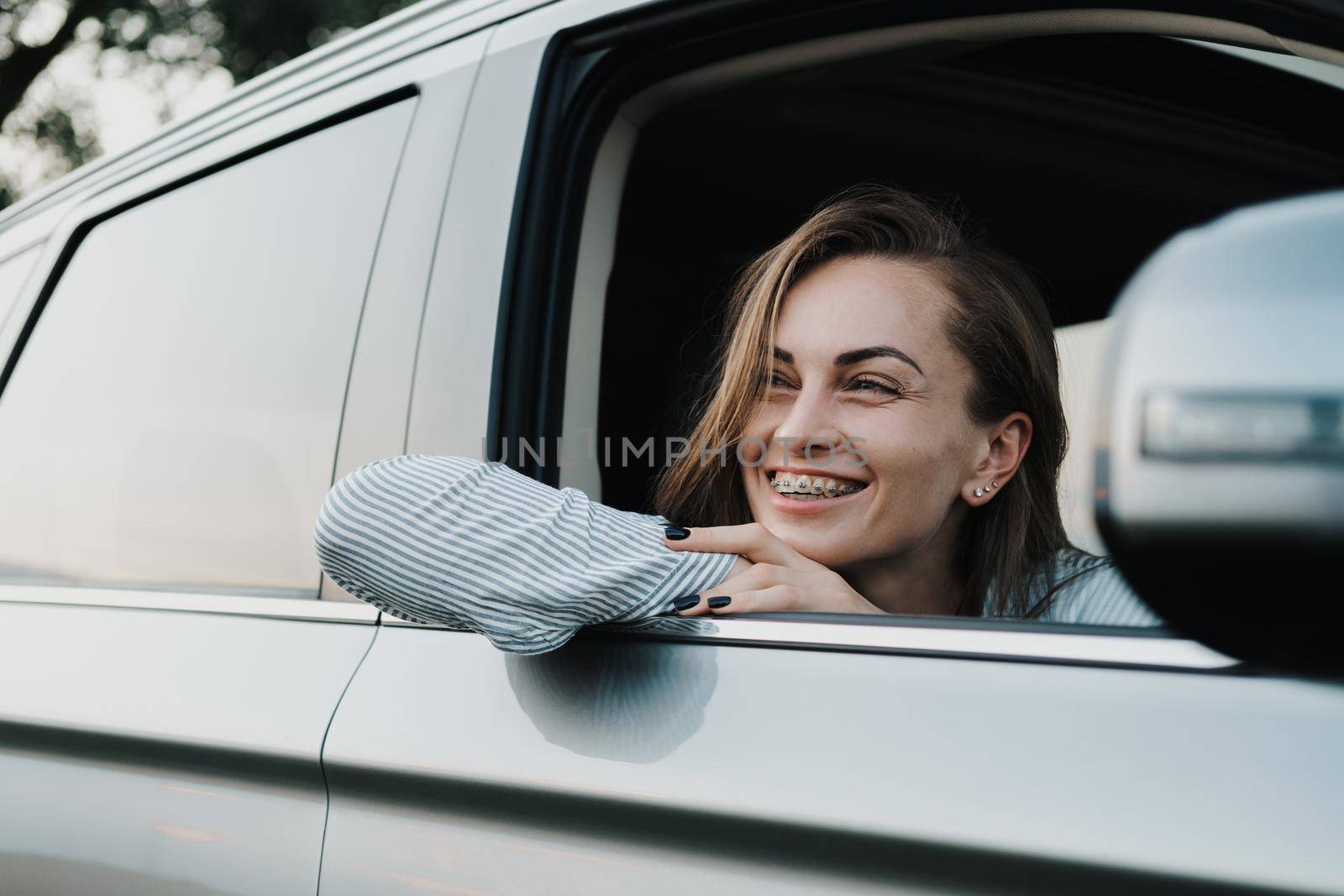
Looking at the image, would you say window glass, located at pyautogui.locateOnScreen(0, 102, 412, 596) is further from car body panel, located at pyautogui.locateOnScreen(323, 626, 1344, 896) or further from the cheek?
the cheek

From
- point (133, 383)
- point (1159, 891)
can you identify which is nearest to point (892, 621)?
point (1159, 891)

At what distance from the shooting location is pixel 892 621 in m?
1.08

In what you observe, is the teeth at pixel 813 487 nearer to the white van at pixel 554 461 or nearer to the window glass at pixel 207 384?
the white van at pixel 554 461

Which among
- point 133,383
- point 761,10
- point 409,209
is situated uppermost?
point 761,10

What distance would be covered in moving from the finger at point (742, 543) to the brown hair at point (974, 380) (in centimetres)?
44

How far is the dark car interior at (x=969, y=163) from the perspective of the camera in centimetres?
184

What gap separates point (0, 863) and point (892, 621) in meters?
1.32

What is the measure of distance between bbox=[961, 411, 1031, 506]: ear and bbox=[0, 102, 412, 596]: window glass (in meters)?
0.95

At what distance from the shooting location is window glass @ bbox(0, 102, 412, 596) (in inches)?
66.5

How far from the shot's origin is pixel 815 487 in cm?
Result: 161

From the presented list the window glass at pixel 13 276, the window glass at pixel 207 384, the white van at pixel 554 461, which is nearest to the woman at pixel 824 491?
the white van at pixel 554 461

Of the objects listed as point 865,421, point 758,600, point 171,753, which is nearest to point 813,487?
point 865,421

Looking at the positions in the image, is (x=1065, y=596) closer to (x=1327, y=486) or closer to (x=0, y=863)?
(x=1327, y=486)

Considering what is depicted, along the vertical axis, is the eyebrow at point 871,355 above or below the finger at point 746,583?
above
